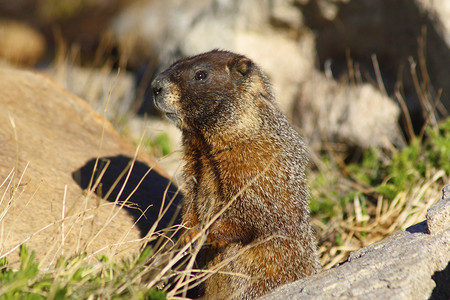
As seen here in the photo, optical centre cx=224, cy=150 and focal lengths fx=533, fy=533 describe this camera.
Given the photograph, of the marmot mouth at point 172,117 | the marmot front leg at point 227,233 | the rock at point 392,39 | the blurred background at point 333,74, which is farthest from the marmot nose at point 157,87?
the rock at point 392,39

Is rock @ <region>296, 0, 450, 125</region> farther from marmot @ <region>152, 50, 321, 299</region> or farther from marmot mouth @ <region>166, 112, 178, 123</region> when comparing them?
marmot mouth @ <region>166, 112, 178, 123</region>

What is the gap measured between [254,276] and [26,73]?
3.53m

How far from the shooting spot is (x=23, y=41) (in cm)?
1412

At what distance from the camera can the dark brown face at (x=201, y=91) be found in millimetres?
3877

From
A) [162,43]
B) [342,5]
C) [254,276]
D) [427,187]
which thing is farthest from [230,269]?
[162,43]

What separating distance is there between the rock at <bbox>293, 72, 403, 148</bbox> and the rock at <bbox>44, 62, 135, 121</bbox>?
9.04ft

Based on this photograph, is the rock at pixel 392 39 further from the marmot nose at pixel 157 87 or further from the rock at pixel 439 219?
the rock at pixel 439 219

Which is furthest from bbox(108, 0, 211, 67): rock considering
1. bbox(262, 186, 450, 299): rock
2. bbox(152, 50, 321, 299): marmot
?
bbox(262, 186, 450, 299): rock

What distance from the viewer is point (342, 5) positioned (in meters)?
7.61

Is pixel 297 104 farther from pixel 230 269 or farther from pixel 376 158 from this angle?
pixel 230 269

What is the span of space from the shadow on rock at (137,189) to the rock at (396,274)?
1386 mm

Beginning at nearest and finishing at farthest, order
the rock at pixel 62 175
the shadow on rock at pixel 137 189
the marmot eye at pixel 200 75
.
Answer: the rock at pixel 62 175 < the marmot eye at pixel 200 75 < the shadow on rock at pixel 137 189

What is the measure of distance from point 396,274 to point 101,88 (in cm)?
644

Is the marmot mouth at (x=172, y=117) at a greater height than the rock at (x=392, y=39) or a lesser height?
lesser
